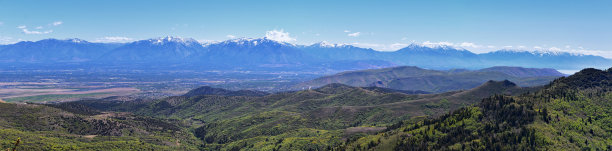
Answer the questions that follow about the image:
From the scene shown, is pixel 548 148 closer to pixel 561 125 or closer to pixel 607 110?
pixel 561 125

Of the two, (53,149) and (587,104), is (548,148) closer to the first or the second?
(587,104)

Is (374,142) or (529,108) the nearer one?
(529,108)

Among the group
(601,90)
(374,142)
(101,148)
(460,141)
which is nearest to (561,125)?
(460,141)

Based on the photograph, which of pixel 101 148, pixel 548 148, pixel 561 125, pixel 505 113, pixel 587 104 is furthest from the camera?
pixel 101 148

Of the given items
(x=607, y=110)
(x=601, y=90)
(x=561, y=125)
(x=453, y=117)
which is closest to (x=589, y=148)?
(x=561, y=125)

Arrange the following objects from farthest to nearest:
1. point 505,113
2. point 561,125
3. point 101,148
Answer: point 101,148 < point 505,113 < point 561,125

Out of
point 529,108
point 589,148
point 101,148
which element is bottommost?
point 101,148

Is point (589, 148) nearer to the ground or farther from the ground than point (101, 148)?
farther from the ground
